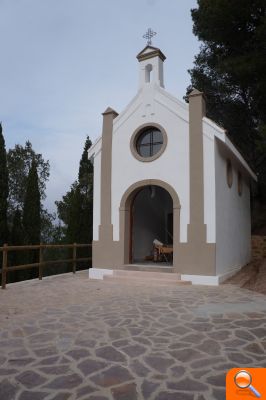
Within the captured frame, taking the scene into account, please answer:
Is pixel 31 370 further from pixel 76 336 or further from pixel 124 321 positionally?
→ pixel 124 321

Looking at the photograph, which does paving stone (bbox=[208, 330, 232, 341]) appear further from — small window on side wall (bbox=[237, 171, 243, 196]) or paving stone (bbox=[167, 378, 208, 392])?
small window on side wall (bbox=[237, 171, 243, 196])

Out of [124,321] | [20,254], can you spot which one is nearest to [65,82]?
[20,254]

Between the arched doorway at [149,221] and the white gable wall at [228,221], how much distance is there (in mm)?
2437

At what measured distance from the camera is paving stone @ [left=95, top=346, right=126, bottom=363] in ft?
11.6

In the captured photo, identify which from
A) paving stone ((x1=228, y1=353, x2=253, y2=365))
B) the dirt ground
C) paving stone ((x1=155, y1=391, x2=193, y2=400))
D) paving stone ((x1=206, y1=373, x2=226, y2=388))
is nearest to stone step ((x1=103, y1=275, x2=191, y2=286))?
the dirt ground

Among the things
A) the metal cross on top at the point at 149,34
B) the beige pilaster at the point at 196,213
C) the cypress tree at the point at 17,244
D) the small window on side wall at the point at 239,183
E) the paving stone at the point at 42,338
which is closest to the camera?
the paving stone at the point at 42,338

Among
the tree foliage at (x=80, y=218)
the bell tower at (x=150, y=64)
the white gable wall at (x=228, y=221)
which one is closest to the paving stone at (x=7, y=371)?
the white gable wall at (x=228, y=221)

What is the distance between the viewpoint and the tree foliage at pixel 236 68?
13.0m

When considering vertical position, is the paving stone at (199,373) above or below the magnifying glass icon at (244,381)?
below

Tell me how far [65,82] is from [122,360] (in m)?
12.6

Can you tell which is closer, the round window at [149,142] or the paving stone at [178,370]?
the paving stone at [178,370]

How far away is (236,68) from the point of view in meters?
13.3

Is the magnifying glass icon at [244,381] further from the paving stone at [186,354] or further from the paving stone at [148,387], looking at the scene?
the paving stone at [186,354]

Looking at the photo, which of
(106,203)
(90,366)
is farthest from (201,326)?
(106,203)
